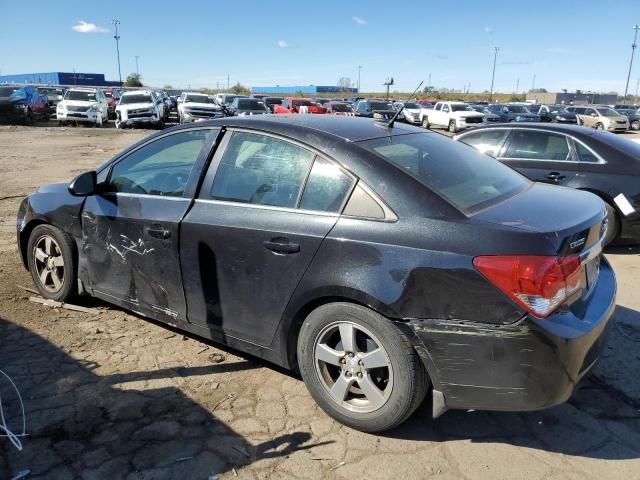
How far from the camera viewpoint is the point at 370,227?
8.61 feet

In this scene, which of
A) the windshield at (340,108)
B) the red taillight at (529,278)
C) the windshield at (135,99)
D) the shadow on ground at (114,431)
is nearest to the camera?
the red taillight at (529,278)

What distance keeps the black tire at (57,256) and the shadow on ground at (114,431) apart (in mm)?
856

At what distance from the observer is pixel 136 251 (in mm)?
3551

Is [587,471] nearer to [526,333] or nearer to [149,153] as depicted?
[526,333]

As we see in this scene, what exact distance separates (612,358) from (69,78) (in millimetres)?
96078

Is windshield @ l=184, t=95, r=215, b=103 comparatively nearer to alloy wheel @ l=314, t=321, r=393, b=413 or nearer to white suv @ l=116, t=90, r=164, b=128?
white suv @ l=116, t=90, r=164, b=128

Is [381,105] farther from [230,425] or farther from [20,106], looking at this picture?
[230,425]

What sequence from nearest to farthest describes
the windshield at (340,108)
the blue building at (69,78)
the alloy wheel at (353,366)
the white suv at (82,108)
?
the alloy wheel at (353,366) → the white suv at (82,108) → the windshield at (340,108) → the blue building at (69,78)

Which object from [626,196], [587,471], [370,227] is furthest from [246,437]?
[626,196]

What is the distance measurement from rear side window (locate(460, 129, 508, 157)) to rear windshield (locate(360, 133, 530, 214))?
12.3 ft

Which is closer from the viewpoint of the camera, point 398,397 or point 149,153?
point 398,397

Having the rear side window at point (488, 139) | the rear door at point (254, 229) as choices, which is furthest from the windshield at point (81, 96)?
the rear door at point (254, 229)

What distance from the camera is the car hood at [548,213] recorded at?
8.02ft

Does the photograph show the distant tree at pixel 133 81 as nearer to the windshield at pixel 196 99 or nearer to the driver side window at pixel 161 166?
the windshield at pixel 196 99
